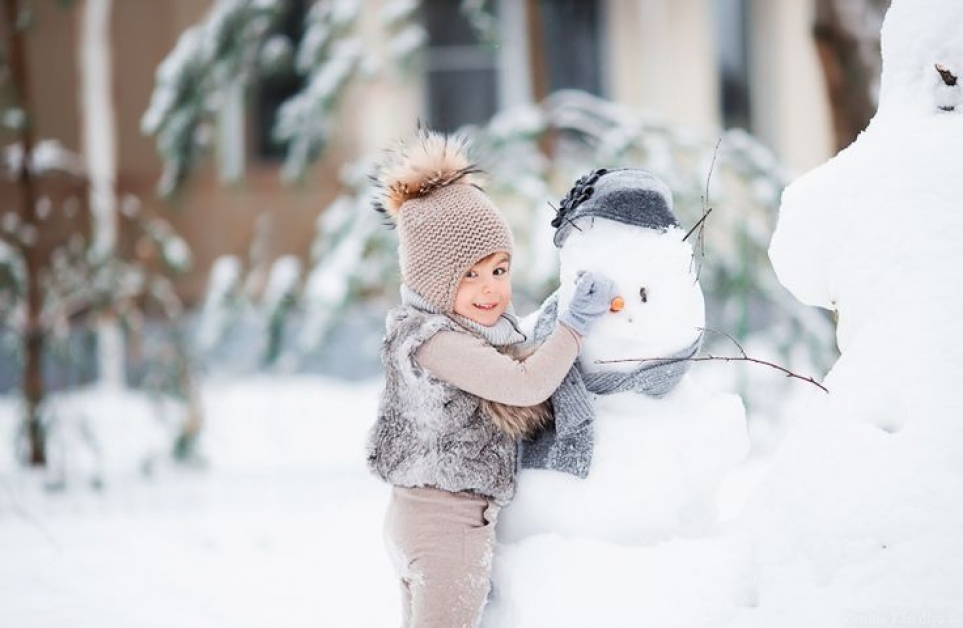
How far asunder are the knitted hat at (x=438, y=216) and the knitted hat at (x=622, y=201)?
160 mm

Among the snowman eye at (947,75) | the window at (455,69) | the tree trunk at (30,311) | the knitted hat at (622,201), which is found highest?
the window at (455,69)

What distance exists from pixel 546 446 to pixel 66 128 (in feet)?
26.1

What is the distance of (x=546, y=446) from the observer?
6.66ft

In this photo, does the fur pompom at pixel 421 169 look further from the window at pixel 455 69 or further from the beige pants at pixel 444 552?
the window at pixel 455 69

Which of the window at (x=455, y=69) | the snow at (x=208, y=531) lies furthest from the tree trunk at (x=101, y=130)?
the window at (x=455, y=69)

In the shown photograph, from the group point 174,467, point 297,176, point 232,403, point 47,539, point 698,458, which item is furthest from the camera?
point 232,403

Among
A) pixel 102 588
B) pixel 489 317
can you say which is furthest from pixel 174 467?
pixel 489 317

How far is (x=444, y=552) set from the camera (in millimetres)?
1934

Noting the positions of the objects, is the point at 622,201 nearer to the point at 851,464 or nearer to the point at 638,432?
the point at 638,432

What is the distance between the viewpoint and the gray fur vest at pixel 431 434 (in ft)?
6.42

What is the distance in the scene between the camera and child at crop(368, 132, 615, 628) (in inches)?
75.9

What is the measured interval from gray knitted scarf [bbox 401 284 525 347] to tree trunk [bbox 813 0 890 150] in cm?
259

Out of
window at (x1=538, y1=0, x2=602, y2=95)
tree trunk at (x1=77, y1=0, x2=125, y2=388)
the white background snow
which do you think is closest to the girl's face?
the white background snow

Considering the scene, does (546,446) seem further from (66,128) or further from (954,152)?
(66,128)
